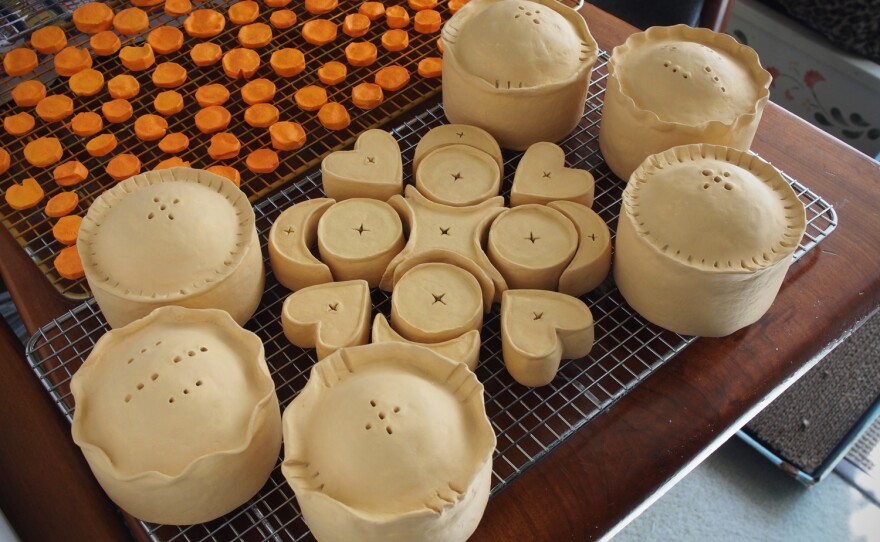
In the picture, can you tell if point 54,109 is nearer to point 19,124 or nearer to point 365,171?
point 19,124

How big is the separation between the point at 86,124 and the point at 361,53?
0.57 meters

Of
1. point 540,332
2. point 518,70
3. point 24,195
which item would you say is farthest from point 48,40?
point 540,332

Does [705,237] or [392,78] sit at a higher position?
[705,237]

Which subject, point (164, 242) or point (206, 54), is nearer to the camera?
point (164, 242)

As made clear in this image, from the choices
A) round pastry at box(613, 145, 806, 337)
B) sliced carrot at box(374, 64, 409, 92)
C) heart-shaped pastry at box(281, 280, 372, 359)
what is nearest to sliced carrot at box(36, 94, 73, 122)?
sliced carrot at box(374, 64, 409, 92)

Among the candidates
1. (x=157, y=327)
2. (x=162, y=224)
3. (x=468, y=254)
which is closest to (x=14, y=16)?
(x=162, y=224)

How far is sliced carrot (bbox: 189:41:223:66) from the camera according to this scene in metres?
1.73

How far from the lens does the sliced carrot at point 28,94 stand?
166 centimetres

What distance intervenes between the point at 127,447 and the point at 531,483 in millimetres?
541

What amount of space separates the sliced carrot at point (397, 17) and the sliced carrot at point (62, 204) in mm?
765

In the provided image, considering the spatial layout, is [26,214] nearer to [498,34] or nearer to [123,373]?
[123,373]

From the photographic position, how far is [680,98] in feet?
4.50

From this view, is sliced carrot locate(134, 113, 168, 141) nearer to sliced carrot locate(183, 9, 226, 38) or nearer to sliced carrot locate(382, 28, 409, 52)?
sliced carrot locate(183, 9, 226, 38)

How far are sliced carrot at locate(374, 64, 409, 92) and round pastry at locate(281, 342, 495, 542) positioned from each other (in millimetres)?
777
